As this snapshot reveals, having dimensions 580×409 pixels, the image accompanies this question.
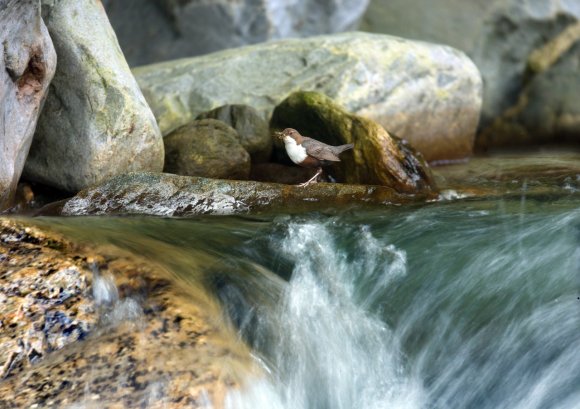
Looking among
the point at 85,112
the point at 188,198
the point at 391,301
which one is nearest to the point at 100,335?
the point at 391,301

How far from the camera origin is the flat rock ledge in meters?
5.52

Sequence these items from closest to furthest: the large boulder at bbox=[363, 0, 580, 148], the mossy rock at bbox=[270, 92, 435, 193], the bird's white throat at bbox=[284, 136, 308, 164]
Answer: the mossy rock at bbox=[270, 92, 435, 193]
the bird's white throat at bbox=[284, 136, 308, 164]
the large boulder at bbox=[363, 0, 580, 148]

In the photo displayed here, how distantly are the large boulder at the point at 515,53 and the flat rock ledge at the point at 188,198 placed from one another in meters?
4.84

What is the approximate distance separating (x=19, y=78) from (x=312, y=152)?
219 cm

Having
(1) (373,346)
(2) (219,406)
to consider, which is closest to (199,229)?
(1) (373,346)

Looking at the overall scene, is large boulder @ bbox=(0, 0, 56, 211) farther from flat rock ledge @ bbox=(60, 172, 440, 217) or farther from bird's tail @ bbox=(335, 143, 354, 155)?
bird's tail @ bbox=(335, 143, 354, 155)

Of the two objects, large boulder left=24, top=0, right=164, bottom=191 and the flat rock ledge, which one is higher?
large boulder left=24, top=0, right=164, bottom=191

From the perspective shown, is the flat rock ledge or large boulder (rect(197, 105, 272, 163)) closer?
the flat rock ledge

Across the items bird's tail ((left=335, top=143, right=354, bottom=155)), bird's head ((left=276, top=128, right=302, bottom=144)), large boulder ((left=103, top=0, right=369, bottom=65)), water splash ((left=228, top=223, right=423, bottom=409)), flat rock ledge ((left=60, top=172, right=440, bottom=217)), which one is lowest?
water splash ((left=228, top=223, right=423, bottom=409))

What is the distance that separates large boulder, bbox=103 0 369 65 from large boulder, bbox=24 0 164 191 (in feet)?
11.3

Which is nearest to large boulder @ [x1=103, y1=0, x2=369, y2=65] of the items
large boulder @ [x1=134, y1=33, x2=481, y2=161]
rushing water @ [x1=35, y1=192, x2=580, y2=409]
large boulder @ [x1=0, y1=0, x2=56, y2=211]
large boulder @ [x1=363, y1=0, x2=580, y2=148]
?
large boulder @ [x1=134, y1=33, x2=481, y2=161]

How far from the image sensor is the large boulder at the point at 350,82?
820cm

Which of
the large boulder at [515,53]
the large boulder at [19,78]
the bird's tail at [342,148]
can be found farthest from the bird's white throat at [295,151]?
the large boulder at [515,53]

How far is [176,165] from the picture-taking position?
6.64m
